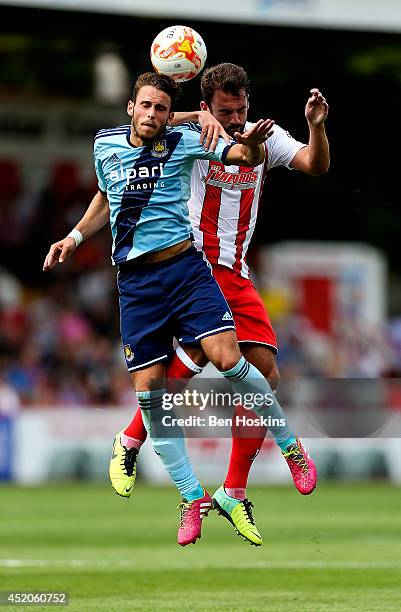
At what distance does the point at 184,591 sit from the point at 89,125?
47.9ft

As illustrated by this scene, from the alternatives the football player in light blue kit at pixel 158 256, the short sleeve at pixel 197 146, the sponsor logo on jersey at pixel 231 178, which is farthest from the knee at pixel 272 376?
the short sleeve at pixel 197 146

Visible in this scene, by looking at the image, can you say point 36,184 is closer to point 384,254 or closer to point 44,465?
point 44,465

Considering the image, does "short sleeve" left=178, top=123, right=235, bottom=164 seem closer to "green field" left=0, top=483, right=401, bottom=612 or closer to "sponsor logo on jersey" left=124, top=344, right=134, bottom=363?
"sponsor logo on jersey" left=124, top=344, right=134, bottom=363

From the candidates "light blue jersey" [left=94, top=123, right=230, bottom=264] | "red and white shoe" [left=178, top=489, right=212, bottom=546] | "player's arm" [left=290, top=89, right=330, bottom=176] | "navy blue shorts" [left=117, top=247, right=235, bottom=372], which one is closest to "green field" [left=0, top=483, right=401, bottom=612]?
"red and white shoe" [left=178, top=489, right=212, bottom=546]

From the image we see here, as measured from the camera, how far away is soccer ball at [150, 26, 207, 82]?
9.51 metres

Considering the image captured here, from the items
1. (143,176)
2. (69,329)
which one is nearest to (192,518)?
(143,176)

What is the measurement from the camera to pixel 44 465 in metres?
22.1

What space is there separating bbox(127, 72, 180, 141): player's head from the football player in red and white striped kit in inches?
18.3

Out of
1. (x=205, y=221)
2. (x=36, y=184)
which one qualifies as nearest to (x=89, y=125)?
(x=36, y=184)

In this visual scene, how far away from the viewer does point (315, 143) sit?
366 inches

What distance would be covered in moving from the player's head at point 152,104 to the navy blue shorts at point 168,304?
82 centimetres

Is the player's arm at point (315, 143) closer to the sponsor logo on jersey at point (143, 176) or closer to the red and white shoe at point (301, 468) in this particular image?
the sponsor logo on jersey at point (143, 176)

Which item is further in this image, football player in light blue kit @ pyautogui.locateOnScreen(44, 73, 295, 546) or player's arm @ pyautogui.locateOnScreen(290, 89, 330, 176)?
football player in light blue kit @ pyautogui.locateOnScreen(44, 73, 295, 546)

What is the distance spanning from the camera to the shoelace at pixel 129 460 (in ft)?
32.5
